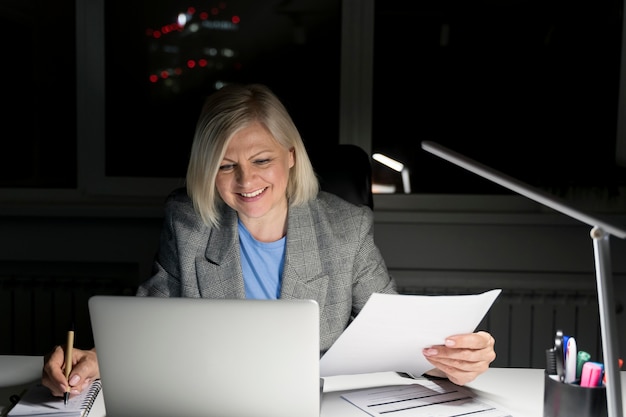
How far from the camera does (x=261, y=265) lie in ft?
5.57

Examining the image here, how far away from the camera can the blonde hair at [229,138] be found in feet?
5.35

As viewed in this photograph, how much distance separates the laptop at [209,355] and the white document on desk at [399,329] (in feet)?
0.54

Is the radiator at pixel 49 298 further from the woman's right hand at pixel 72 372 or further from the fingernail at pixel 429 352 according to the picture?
the fingernail at pixel 429 352

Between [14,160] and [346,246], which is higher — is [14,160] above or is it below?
above

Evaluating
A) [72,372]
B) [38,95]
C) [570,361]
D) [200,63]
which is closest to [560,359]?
[570,361]

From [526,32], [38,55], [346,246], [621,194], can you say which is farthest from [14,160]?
[621,194]

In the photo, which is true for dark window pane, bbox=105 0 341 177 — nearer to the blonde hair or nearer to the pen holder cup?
the blonde hair

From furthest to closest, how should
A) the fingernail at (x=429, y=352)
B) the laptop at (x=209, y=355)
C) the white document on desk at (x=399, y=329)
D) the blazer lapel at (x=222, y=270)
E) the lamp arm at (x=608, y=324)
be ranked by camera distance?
1. the blazer lapel at (x=222, y=270)
2. the fingernail at (x=429, y=352)
3. the white document on desk at (x=399, y=329)
4. the laptop at (x=209, y=355)
5. the lamp arm at (x=608, y=324)

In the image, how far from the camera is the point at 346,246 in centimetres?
168

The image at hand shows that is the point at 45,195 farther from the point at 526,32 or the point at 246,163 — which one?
the point at 526,32

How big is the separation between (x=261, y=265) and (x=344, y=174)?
34 cm

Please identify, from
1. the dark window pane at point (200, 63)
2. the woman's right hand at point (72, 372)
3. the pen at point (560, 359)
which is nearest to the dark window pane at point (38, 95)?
the dark window pane at point (200, 63)

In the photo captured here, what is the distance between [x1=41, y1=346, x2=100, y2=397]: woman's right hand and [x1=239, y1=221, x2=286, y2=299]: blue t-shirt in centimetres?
45

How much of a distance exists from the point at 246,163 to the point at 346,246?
0.98 feet
